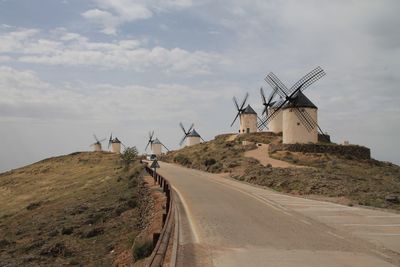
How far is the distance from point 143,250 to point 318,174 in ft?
77.0

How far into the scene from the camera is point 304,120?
5312 centimetres

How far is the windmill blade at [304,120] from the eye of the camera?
52969 millimetres

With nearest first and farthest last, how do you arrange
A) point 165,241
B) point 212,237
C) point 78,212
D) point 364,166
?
point 165,241
point 212,237
point 78,212
point 364,166

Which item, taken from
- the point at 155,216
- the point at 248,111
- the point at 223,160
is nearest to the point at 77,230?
the point at 155,216

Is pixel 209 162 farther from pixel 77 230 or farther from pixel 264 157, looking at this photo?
pixel 77 230

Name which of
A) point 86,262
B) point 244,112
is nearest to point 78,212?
point 86,262

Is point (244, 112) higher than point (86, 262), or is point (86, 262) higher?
point (244, 112)

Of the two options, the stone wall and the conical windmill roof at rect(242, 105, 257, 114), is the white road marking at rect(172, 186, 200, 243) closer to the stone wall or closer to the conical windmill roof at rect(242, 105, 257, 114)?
the stone wall

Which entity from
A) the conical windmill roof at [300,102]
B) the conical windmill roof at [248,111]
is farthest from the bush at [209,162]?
the conical windmill roof at [248,111]

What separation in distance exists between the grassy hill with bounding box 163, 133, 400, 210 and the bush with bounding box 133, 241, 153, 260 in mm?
13843

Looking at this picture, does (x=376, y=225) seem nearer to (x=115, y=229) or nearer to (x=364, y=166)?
(x=115, y=229)

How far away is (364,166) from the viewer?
47.7m

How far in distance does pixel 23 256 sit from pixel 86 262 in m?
4.51

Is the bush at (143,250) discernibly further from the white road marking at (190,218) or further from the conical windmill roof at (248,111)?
the conical windmill roof at (248,111)
